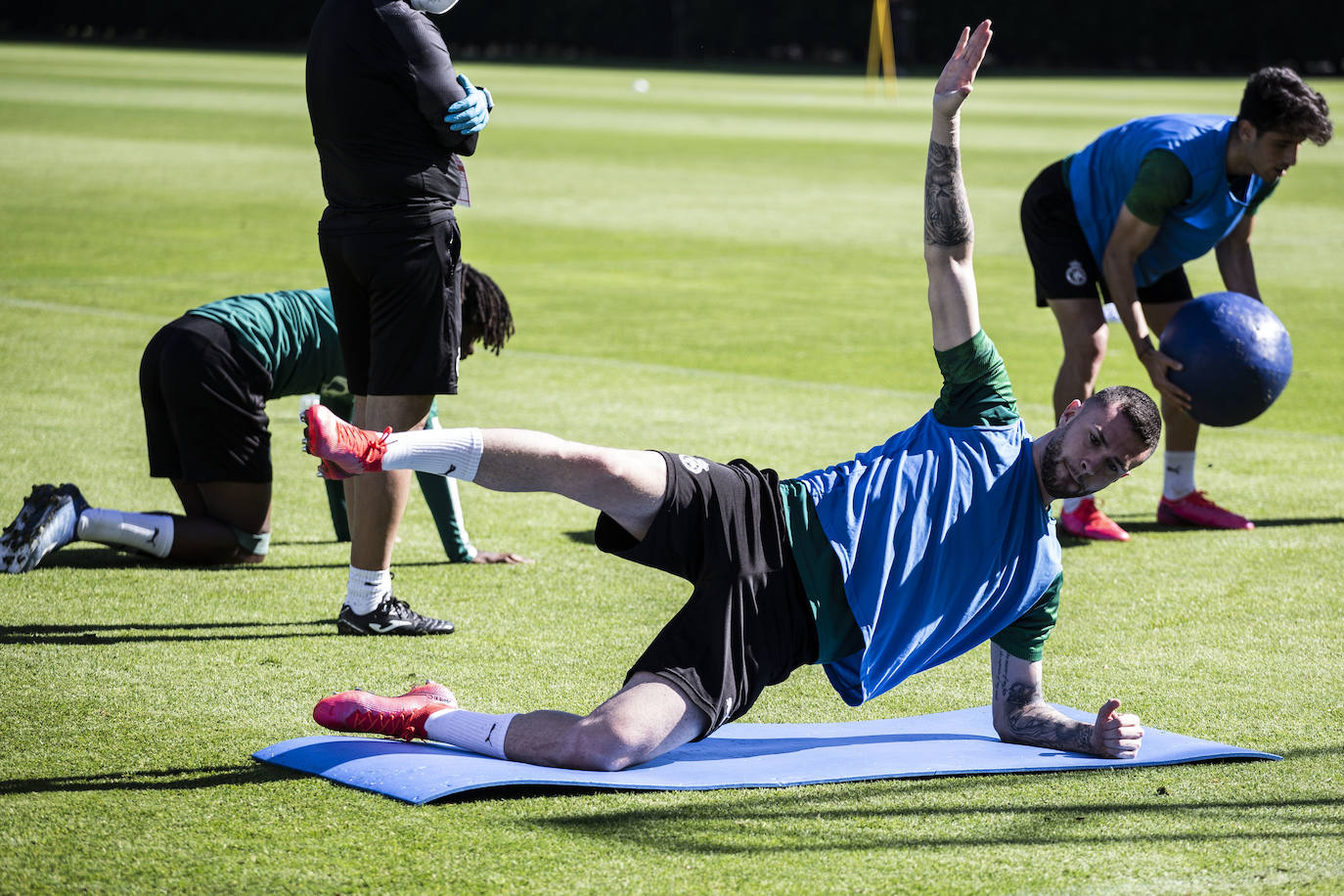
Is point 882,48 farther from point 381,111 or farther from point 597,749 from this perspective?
point 597,749

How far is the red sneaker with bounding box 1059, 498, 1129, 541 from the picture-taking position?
7.62 meters

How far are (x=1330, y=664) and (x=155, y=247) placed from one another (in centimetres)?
1325

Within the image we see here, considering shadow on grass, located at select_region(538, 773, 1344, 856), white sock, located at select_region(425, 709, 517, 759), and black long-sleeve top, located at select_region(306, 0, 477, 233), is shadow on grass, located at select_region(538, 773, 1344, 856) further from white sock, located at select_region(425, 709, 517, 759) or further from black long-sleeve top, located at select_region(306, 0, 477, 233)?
black long-sleeve top, located at select_region(306, 0, 477, 233)

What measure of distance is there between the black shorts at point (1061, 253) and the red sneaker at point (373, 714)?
14.1 feet

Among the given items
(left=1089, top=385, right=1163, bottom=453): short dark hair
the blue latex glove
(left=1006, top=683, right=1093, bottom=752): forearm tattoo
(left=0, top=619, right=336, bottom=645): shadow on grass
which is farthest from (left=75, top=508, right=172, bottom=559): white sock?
(left=1089, top=385, right=1163, bottom=453): short dark hair

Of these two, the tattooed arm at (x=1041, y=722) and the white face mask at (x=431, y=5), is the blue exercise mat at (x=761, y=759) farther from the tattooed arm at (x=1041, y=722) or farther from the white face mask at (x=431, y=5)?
the white face mask at (x=431, y=5)

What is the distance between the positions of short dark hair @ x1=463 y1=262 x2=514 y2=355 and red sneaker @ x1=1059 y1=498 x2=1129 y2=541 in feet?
9.12

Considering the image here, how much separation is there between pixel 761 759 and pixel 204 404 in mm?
2877

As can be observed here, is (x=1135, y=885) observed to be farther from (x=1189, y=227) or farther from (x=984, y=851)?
(x=1189, y=227)

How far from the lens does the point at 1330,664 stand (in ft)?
19.1

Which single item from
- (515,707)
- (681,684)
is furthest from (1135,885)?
(515,707)

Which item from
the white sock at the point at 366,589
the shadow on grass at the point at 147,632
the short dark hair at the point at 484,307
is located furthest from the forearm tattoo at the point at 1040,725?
the short dark hair at the point at 484,307

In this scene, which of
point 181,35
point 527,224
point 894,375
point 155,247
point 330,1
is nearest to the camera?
point 330,1

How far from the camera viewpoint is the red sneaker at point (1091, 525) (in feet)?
25.0
